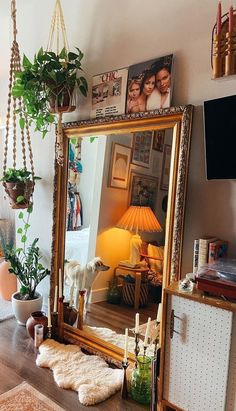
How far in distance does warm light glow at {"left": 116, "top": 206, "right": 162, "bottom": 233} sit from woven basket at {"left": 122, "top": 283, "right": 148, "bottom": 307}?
14.5 inches

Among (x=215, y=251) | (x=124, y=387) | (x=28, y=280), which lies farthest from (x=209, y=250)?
(x=28, y=280)

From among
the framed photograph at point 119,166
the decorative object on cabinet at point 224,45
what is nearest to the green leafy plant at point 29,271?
the framed photograph at point 119,166

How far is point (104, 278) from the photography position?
2.14 m

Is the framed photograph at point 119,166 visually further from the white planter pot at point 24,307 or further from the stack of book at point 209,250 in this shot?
the white planter pot at point 24,307

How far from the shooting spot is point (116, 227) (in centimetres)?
204

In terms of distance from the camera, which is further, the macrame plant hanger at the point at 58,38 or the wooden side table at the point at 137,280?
the macrame plant hanger at the point at 58,38

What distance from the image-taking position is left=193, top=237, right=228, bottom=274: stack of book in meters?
1.54

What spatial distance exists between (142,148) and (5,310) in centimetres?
205

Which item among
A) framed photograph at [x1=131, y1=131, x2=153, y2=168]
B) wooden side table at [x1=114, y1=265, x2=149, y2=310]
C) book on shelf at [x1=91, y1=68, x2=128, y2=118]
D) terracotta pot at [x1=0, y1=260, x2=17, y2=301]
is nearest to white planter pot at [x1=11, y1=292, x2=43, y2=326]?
terracotta pot at [x1=0, y1=260, x2=17, y2=301]

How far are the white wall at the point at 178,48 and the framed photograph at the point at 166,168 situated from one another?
0.45 ft

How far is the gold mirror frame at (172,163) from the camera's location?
1.68 m

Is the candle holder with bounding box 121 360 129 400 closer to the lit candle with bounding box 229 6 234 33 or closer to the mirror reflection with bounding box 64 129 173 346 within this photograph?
the mirror reflection with bounding box 64 129 173 346

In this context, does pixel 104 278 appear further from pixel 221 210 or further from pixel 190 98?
pixel 190 98

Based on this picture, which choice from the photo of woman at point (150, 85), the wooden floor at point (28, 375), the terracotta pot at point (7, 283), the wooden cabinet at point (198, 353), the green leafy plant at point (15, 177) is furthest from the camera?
the terracotta pot at point (7, 283)
